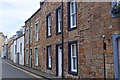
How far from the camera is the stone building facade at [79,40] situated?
27.7 ft

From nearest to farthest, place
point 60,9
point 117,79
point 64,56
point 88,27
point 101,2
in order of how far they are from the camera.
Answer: point 117,79 < point 101,2 < point 88,27 < point 64,56 < point 60,9

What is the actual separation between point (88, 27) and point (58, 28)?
16.4ft

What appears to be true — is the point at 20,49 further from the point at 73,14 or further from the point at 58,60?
the point at 73,14

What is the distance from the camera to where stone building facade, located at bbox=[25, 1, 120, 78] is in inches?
332

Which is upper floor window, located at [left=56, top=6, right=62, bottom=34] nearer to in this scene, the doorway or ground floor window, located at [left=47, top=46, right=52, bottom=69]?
the doorway

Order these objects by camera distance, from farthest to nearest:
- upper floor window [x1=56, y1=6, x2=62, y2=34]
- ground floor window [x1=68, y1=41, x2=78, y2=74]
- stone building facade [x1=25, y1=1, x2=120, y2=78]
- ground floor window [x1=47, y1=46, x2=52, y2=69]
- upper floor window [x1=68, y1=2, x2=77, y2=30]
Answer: ground floor window [x1=47, y1=46, x2=52, y2=69] → upper floor window [x1=56, y1=6, x2=62, y2=34] → upper floor window [x1=68, y1=2, x2=77, y2=30] → ground floor window [x1=68, y1=41, x2=78, y2=74] → stone building facade [x1=25, y1=1, x2=120, y2=78]

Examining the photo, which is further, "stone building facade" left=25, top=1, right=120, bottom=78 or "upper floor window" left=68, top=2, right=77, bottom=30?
"upper floor window" left=68, top=2, right=77, bottom=30

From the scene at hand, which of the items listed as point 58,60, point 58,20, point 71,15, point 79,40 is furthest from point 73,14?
point 58,60

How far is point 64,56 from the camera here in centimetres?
1314

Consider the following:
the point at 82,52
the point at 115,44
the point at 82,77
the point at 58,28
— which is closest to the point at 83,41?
the point at 82,52

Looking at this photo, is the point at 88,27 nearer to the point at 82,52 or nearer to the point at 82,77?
the point at 82,52

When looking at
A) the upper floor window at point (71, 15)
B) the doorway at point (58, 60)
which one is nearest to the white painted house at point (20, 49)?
the doorway at point (58, 60)

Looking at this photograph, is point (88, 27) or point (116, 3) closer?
point (116, 3)

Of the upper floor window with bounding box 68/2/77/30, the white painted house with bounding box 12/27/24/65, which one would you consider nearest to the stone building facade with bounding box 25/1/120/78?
the upper floor window with bounding box 68/2/77/30
